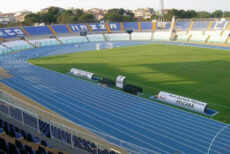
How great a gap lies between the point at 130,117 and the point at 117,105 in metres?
2.19

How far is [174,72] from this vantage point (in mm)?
25078

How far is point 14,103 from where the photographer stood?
11.5 metres

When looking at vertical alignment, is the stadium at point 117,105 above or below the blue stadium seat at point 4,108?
below

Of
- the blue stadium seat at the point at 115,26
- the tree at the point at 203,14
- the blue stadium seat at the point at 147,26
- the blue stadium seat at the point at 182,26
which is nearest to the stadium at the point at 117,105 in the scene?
the blue stadium seat at the point at 182,26

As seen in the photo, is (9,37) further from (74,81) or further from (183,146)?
(183,146)

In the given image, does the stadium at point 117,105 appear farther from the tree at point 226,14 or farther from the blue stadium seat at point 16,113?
the tree at point 226,14

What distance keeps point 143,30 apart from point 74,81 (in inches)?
1714

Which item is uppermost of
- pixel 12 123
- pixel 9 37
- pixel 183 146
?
pixel 9 37

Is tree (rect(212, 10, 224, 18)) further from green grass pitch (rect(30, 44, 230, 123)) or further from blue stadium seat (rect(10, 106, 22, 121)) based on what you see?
blue stadium seat (rect(10, 106, 22, 121))

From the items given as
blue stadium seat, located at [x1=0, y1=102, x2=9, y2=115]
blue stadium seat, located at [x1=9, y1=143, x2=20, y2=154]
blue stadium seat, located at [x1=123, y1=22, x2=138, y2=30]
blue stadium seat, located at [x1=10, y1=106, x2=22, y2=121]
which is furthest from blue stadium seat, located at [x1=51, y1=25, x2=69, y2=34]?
blue stadium seat, located at [x1=9, y1=143, x2=20, y2=154]

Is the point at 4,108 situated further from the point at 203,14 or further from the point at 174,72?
the point at 203,14

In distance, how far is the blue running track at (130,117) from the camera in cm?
1205

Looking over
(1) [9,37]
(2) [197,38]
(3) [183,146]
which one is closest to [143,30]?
(2) [197,38]

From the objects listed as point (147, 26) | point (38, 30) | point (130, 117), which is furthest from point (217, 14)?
point (130, 117)
